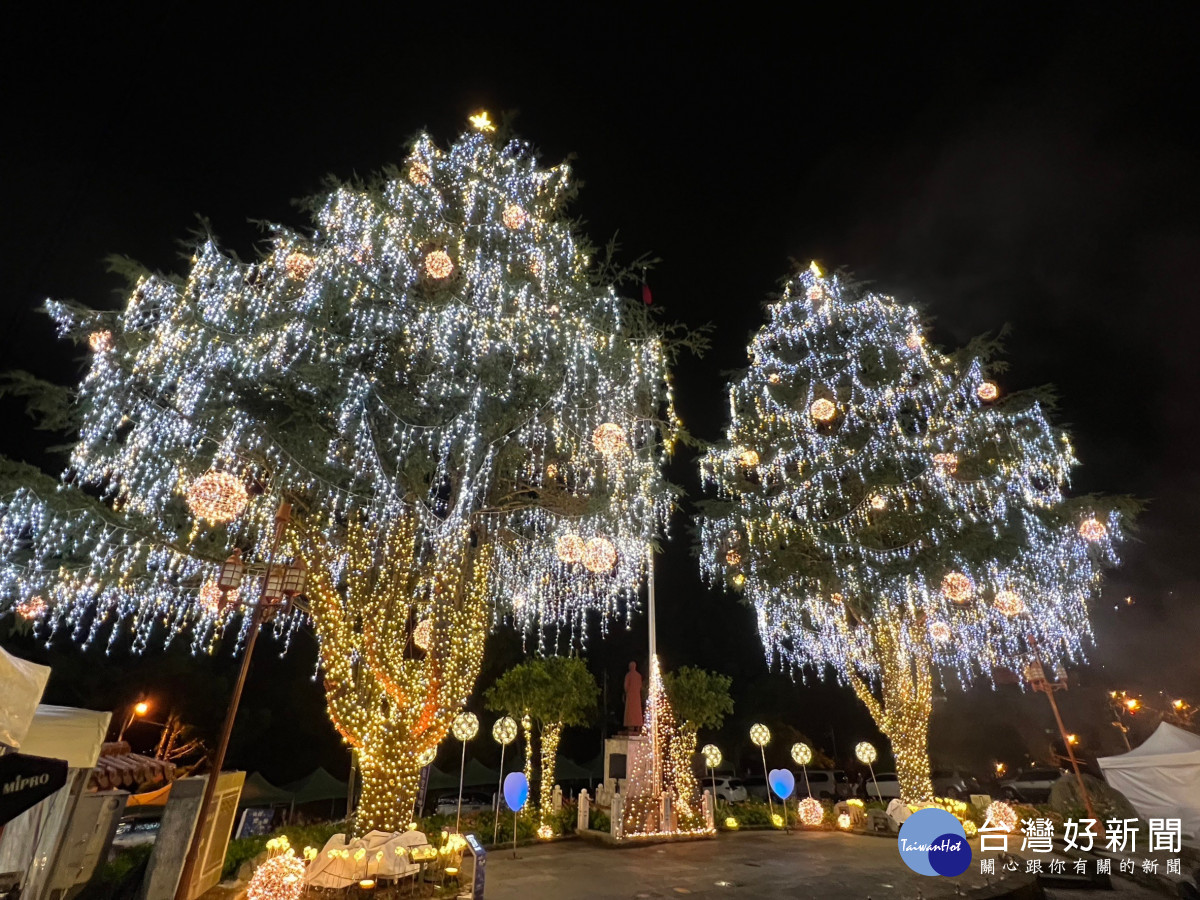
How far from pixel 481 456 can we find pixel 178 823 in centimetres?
560

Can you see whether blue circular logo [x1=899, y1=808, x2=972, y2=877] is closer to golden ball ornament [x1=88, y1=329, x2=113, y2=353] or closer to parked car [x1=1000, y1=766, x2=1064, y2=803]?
golden ball ornament [x1=88, y1=329, x2=113, y2=353]

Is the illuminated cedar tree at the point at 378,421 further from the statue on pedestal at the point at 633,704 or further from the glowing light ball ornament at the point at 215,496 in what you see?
the statue on pedestal at the point at 633,704

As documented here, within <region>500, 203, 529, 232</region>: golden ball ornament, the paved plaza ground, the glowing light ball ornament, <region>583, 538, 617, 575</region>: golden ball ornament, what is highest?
<region>500, 203, 529, 232</region>: golden ball ornament

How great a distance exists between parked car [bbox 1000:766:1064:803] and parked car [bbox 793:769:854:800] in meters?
5.59

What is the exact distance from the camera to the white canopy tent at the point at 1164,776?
10469mm

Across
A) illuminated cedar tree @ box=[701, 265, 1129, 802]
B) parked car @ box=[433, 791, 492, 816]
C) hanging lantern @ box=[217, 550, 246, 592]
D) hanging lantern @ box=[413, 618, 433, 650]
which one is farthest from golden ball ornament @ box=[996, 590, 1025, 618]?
parked car @ box=[433, 791, 492, 816]

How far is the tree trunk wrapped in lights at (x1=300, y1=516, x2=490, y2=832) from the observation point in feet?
27.7

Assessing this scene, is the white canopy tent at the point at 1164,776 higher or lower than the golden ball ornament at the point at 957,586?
lower

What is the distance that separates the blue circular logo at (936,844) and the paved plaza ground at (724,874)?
0.24 m

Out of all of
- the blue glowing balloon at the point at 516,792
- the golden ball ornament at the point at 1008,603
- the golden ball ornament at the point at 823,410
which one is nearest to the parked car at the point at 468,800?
the blue glowing balloon at the point at 516,792

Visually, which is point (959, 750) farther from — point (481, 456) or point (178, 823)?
point (178, 823)

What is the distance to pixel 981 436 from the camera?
1479 centimetres

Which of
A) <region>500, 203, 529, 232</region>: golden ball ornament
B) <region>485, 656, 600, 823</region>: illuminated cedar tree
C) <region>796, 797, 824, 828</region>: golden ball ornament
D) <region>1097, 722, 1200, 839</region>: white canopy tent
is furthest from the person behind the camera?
<region>485, 656, 600, 823</region>: illuminated cedar tree

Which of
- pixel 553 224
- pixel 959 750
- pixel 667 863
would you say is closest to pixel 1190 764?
pixel 667 863
